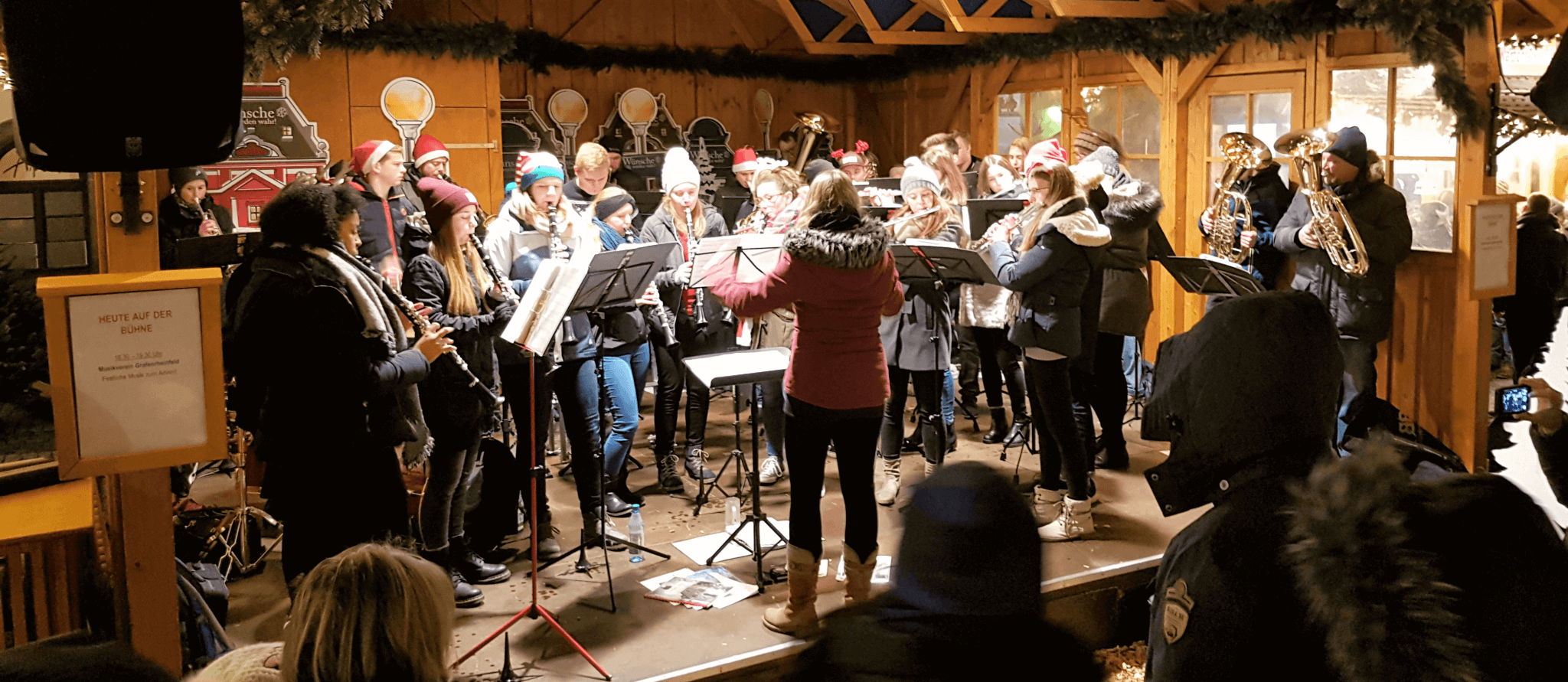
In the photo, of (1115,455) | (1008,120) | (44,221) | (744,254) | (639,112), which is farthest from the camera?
(639,112)

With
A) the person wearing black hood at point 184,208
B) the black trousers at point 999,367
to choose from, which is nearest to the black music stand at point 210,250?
the person wearing black hood at point 184,208

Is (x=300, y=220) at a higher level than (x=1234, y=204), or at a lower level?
lower

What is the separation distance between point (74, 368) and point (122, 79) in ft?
2.07

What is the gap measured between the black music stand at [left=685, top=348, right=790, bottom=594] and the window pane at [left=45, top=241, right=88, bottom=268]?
8.29 ft

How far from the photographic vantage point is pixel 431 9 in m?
9.24

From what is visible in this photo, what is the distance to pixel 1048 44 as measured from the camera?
8.28 m

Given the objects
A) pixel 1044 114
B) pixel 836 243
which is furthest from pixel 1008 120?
pixel 836 243

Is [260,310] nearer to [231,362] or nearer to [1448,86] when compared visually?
[231,362]

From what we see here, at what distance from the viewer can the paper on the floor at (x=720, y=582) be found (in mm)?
4109

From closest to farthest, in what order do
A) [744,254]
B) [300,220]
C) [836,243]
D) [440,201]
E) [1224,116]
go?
[300,220] < [836,243] < [440,201] < [744,254] < [1224,116]

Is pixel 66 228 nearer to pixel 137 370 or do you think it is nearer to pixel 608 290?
pixel 608 290

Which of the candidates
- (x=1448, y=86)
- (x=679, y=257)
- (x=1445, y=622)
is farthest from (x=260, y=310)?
(x=1448, y=86)

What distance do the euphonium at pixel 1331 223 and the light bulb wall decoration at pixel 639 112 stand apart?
617cm

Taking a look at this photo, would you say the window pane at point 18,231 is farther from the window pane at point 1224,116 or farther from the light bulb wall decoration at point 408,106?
the window pane at point 1224,116
